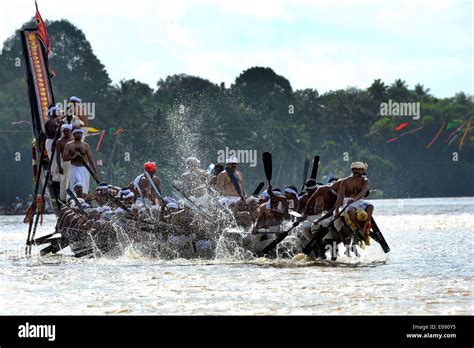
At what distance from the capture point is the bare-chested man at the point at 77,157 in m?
28.0

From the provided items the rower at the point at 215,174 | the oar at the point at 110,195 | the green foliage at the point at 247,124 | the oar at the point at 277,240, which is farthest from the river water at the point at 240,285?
the green foliage at the point at 247,124

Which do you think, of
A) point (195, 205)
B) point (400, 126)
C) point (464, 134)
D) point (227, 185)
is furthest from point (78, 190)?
point (464, 134)

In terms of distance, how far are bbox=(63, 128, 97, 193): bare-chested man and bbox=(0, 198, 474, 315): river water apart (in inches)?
68.8

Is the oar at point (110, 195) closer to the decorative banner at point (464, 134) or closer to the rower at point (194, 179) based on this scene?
the rower at point (194, 179)

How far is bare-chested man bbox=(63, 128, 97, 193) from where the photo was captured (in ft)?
92.0

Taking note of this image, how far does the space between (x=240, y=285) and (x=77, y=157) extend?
864cm

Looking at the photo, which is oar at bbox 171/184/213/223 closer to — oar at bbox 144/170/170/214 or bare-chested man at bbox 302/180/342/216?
oar at bbox 144/170/170/214

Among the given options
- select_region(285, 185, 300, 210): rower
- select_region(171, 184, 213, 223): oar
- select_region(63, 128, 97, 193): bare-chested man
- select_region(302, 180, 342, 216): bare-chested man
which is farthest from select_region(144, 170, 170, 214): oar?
select_region(302, 180, 342, 216): bare-chested man

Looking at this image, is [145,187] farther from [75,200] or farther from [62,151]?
[62,151]

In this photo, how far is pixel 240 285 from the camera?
20.5 metres

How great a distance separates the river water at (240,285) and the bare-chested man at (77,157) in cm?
175
